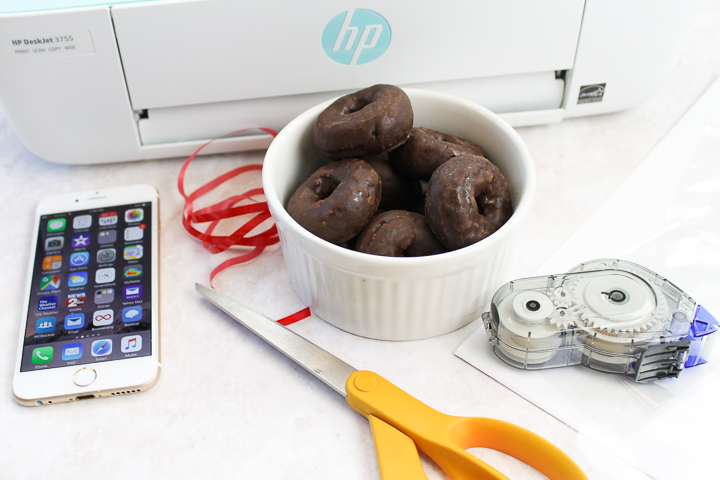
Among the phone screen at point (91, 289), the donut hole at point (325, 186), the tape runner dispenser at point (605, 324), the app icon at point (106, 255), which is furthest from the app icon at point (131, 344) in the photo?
the tape runner dispenser at point (605, 324)

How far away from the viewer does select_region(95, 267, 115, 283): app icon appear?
589mm

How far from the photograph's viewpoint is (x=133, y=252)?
614 mm

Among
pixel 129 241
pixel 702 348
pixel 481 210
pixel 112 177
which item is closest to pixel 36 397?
pixel 129 241

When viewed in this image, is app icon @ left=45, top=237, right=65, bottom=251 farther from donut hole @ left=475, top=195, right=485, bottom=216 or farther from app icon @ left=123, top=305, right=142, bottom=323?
donut hole @ left=475, top=195, right=485, bottom=216

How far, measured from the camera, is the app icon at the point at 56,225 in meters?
0.64

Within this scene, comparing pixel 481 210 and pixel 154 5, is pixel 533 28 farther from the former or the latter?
pixel 154 5

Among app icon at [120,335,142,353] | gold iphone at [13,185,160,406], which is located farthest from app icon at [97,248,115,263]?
app icon at [120,335,142,353]

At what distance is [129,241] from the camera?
0.62 m

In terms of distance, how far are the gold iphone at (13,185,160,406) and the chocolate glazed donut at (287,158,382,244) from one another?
0.18 metres

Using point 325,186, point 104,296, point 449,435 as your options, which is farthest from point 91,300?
point 449,435

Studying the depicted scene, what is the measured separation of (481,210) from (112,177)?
45 centimetres

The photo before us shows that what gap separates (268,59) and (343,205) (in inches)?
9.0

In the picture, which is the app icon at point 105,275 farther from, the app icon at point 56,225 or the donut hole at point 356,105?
the donut hole at point 356,105

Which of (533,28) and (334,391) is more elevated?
(533,28)
